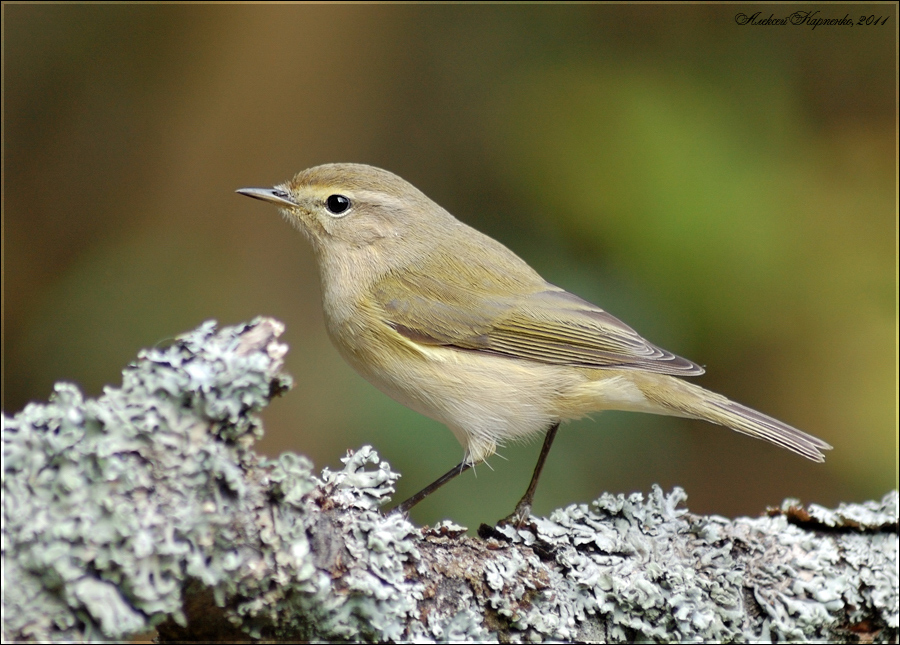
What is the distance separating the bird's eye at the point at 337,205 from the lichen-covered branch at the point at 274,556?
1761 mm

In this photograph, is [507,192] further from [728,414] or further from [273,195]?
[728,414]

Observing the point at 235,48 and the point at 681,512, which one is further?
the point at 235,48

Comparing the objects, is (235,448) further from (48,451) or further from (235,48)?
(235,48)

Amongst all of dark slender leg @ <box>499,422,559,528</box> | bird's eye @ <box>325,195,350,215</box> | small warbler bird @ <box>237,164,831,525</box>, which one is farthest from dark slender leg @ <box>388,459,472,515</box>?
bird's eye @ <box>325,195,350,215</box>

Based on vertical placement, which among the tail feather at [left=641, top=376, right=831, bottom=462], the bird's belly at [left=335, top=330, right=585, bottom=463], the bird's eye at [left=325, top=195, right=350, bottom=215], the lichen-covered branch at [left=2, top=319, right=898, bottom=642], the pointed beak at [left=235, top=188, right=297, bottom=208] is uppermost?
the bird's eye at [left=325, top=195, right=350, bottom=215]

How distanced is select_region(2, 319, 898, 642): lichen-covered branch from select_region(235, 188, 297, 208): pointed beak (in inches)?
A: 70.1

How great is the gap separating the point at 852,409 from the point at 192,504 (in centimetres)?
390

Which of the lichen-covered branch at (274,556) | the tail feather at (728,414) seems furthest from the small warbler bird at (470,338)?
the lichen-covered branch at (274,556)

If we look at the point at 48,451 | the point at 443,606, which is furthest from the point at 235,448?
the point at 443,606

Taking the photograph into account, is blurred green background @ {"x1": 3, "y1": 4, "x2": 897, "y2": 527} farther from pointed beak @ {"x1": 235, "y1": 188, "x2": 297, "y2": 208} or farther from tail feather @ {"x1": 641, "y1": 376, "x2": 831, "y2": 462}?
pointed beak @ {"x1": 235, "y1": 188, "x2": 297, "y2": 208}

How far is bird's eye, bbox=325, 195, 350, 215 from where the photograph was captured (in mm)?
3805

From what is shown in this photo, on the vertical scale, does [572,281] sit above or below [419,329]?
above

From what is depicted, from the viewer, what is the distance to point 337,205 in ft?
12.5

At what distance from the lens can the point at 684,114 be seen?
14.5 ft
